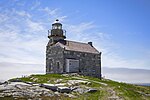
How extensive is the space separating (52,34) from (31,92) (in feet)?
109

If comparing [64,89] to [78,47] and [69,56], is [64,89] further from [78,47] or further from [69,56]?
[78,47]

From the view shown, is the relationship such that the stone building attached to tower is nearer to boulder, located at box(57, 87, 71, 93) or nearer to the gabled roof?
the gabled roof

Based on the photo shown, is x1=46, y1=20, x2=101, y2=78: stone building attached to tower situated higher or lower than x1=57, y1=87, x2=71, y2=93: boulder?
higher

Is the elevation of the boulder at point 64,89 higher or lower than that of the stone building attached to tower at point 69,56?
lower

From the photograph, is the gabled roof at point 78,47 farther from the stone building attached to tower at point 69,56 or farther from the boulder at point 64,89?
the boulder at point 64,89

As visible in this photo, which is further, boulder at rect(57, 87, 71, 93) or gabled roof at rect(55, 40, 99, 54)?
gabled roof at rect(55, 40, 99, 54)

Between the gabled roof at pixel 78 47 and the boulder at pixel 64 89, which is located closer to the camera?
the boulder at pixel 64 89

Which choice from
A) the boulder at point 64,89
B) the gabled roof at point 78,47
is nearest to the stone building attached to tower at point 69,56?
the gabled roof at point 78,47

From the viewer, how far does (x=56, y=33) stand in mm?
66250

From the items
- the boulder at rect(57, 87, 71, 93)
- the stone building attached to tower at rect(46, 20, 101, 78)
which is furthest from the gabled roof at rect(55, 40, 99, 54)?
the boulder at rect(57, 87, 71, 93)

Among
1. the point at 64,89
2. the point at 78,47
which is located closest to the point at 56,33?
the point at 78,47

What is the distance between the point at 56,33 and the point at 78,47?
24.0 ft

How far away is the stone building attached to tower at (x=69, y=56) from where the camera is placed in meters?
59.6

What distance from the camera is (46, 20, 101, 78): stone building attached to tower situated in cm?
5956
